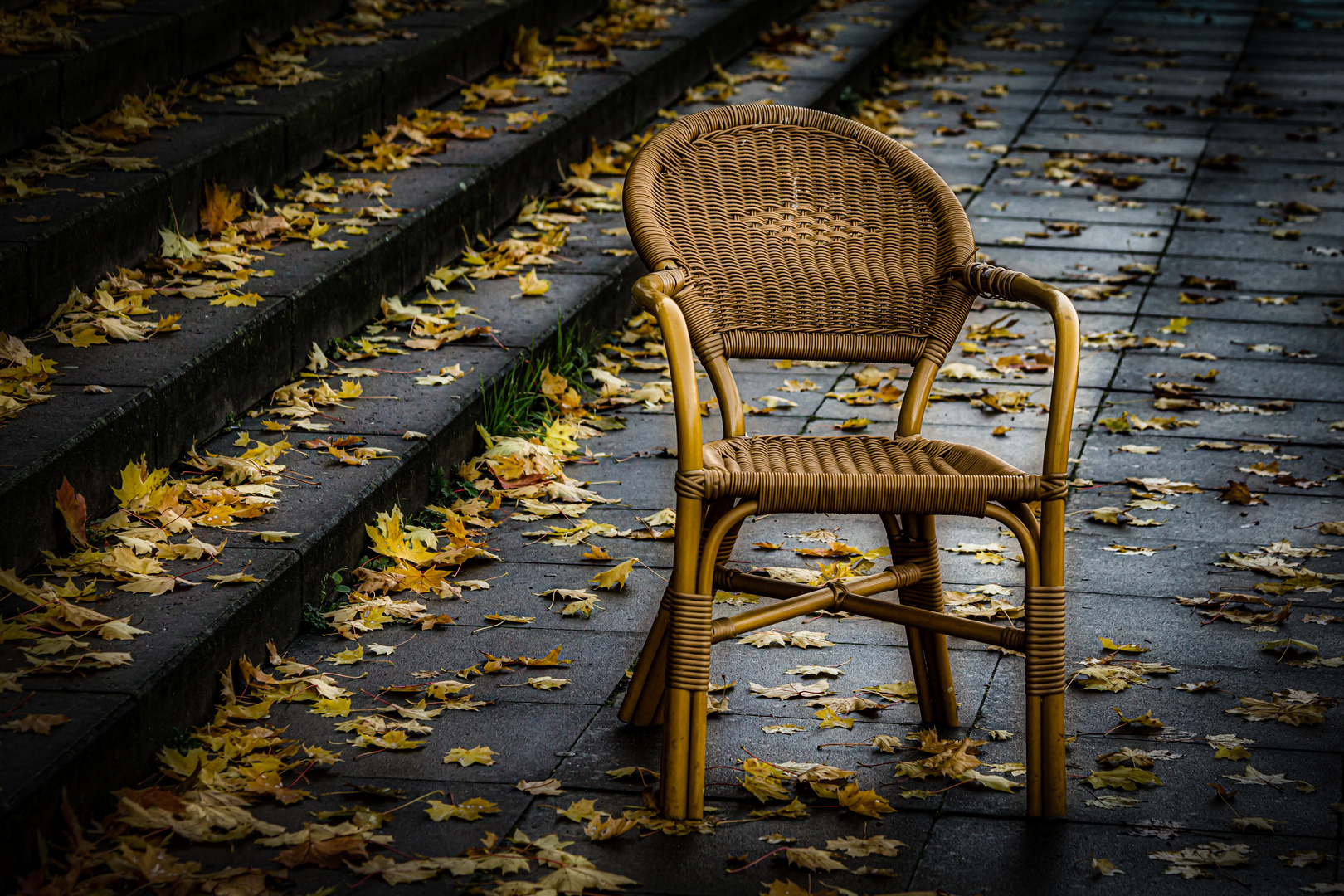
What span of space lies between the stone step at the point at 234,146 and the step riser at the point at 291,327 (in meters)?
0.30

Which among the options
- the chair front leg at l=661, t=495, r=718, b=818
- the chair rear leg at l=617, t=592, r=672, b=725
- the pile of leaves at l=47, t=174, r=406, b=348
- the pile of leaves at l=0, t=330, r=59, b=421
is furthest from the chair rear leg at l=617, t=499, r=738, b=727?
the pile of leaves at l=47, t=174, r=406, b=348

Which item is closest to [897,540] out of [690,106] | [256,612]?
[256,612]

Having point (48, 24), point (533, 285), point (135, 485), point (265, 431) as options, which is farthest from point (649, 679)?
point (48, 24)

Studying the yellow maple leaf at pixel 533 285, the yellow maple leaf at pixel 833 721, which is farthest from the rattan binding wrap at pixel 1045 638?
the yellow maple leaf at pixel 533 285

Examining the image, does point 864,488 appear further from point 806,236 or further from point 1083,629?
point 1083,629

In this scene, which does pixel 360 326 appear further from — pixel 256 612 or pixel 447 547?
pixel 256 612

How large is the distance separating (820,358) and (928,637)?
1.97ft

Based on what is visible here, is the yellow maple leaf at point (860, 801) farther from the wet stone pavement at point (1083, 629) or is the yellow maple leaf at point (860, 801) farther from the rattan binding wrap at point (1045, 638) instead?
the rattan binding wrap at point (1045, 638)

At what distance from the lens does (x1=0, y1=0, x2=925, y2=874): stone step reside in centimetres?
280

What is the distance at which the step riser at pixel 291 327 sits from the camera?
333 centimetres

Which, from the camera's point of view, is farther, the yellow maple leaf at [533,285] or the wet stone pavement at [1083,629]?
the yellow maple leaf at [533,285]

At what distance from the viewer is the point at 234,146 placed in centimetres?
493

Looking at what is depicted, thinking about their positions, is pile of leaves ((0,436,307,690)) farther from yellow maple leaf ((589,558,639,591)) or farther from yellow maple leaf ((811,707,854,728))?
yellow maple leaf ((811,707,854,728))

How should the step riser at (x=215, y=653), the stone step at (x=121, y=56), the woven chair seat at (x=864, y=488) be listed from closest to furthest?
the step riser at (x=215, y=653)
the woven chair seat at (x=864, y=488)
the stone step at (x=121, y=56)
